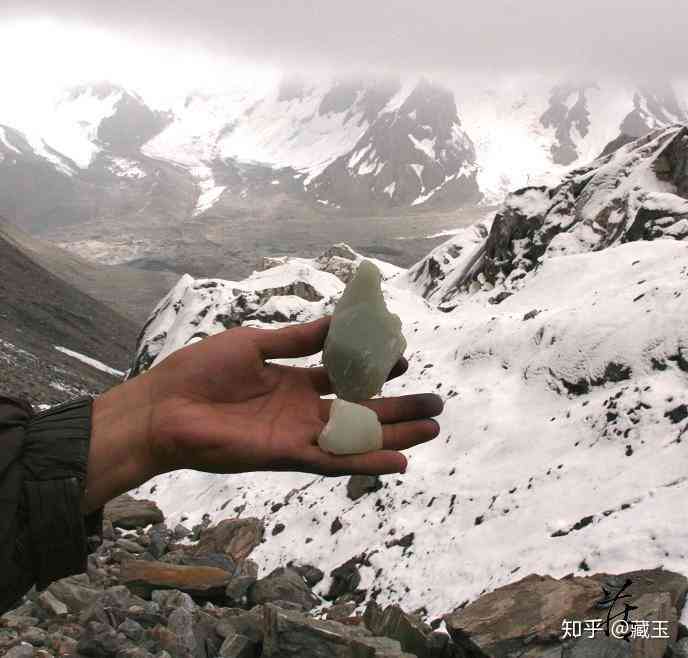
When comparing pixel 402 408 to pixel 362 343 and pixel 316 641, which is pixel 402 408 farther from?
pixel 316 641

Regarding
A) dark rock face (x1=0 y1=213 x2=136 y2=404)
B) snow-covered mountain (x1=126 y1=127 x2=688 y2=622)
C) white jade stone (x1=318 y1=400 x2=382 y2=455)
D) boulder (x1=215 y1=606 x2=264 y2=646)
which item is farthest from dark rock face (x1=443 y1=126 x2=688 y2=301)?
dark rock face (x1=0 y1=213 x2=136 y2=404)

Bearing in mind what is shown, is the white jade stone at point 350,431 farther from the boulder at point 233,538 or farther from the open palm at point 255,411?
the boulder at point 233,538

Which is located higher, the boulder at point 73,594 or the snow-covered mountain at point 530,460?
the snow-covered mountain at point 530,460

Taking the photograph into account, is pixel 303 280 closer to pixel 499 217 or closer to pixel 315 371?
pixel 499 217

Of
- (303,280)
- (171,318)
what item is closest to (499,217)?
(303,280)

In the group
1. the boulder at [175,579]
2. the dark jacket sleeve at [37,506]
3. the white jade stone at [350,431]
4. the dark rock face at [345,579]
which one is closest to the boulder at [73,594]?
the boulder at [175,579]

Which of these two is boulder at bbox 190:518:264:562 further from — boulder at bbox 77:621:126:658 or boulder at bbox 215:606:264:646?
boulder at bbox 77:621:126:658

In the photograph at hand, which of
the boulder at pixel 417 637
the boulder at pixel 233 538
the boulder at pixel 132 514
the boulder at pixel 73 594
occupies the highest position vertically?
the boulder at pixel 417 637
